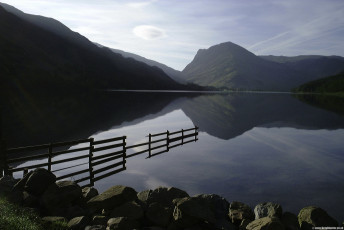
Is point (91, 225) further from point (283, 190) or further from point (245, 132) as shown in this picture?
point (245, 132)

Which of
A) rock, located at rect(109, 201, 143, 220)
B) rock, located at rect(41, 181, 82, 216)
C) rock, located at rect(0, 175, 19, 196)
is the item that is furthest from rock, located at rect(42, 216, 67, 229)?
rock, located at rect(0, 175, 19, 196)

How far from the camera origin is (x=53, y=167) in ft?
75.7

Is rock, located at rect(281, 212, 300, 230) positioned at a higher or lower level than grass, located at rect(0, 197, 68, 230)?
lower

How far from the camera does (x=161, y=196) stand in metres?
14.5

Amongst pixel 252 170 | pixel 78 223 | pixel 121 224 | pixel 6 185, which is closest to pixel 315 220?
pixel 121 224

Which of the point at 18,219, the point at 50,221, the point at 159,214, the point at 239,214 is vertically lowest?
the point at 239,214

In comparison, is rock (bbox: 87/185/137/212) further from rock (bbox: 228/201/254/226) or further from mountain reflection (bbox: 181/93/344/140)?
mountain reflection (bbox: 181/93/344/140)

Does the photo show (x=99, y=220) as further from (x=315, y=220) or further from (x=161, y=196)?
(x=315, y=220)

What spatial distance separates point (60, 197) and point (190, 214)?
6.28 meters

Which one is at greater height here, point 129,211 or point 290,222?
point 129,211

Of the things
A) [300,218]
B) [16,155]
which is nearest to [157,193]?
[300,218]

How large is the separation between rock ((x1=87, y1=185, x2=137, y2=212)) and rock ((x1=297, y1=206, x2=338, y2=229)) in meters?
8.33

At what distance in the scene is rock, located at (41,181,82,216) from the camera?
1271cm

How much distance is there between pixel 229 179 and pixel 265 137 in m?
23.9
